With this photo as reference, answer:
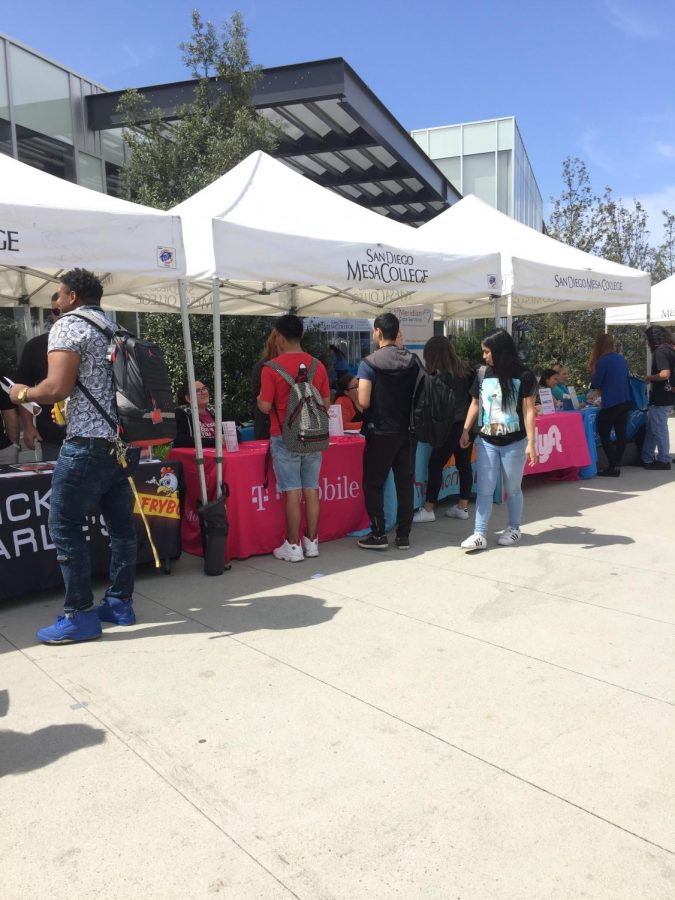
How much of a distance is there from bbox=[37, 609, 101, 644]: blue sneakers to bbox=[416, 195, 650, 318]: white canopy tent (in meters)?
4.39

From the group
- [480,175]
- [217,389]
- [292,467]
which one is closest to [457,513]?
[292,467]

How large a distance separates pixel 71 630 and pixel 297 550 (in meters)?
1.88

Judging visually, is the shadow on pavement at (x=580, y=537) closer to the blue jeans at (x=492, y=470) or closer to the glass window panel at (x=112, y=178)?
the blue jeans at (x=492, y=470)

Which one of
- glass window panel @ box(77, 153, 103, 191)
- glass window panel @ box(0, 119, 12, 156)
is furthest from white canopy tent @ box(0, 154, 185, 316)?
glass window panel @ box(77, 153, 103, 191)

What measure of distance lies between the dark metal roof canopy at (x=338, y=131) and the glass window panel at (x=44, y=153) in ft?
2.93

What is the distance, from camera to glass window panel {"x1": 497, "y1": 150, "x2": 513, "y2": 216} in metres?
25.7

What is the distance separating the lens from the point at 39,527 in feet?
14.1

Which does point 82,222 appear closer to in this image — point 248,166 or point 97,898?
point 248,166

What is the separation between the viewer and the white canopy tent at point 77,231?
379 centimetres

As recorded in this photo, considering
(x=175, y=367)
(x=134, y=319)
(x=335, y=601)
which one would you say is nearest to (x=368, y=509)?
(x=335, y=601)

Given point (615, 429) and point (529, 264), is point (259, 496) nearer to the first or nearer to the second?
point (529, 264)

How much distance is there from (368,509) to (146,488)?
171 centimetres

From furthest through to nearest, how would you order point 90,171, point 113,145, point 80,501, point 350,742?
1. point 113,145
2. point 90,171
3. point 80,501
4. point 350,742

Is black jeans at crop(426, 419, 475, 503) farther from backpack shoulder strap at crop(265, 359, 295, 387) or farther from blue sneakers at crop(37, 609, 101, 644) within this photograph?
blue sneakers at crop(37, 609, 101, 644)
